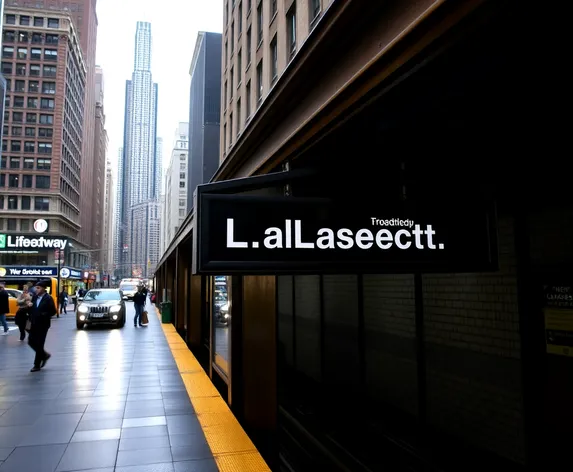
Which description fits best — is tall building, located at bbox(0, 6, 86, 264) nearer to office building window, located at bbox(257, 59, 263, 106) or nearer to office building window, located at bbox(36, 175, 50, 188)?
A: office building window, located at bbox(36, 175, 50, 188)

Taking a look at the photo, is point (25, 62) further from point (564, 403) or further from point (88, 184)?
point (564, 403)

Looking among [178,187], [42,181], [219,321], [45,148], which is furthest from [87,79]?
[219,321]

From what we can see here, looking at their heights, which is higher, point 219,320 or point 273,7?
point 273,7

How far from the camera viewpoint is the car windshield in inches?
860

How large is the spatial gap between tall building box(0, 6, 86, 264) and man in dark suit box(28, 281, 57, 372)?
74412mm

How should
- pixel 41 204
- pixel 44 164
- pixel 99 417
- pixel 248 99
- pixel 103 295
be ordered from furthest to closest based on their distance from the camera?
pixel 44 164, pixel 41 204, pixel 248 99, pixel 103 295, pixel 99 417

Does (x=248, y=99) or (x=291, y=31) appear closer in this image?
(x=291, y=31)

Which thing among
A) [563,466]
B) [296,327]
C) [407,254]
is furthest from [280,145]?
[296,327]

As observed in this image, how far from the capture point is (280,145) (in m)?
3.73

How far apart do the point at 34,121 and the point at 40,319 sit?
274 ft

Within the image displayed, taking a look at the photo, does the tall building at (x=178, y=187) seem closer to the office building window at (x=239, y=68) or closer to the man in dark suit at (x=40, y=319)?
the office building window at (x=239, y=68)

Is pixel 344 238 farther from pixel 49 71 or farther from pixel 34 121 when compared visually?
pixel 49 71

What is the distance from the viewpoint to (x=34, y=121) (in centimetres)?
8138

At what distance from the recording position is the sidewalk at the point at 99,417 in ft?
16.4
